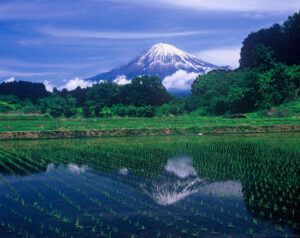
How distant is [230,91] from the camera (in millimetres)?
52781

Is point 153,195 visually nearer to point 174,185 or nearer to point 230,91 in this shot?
point 174,185

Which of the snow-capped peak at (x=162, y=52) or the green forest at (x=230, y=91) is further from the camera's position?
the snow-capped peak at (x=162, y=52)

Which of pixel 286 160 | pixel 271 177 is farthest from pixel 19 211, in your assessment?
pixel 286 160

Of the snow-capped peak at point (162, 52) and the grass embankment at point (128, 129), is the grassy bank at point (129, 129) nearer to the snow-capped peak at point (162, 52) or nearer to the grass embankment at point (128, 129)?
the grass embankment at point (128, 129)

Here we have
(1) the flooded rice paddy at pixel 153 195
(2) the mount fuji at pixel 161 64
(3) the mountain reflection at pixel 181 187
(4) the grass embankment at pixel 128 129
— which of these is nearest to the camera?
(1) the flooded rice paddy at pixel 153 195

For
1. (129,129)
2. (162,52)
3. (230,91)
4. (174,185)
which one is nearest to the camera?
(174,185)

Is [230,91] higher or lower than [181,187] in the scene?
higher

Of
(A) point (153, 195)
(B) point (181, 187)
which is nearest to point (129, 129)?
(B) point (181, 187)

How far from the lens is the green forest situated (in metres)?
48.8

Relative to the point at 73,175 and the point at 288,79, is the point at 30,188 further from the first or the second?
the point at 288,79

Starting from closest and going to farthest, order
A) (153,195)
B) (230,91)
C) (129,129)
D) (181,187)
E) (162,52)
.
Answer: (153,195) → (181,187) → (129,129) → (230,91) → (162,52)

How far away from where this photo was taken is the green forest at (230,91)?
4881 centimetres

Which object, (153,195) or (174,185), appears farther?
(174,185)

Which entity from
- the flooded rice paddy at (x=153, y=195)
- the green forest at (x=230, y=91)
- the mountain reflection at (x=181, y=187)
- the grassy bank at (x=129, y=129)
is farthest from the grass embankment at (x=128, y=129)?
the mountain reflection at (x=181, y=187)
